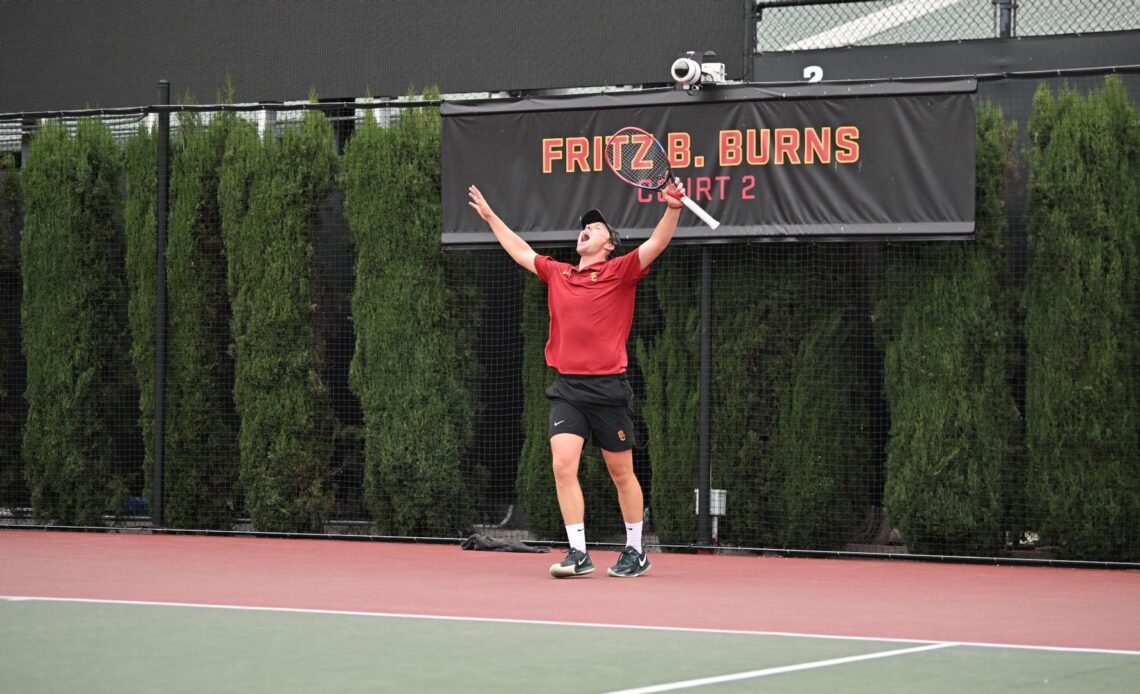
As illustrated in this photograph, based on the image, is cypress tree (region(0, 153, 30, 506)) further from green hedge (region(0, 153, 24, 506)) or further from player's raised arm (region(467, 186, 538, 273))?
player's raised arm (region(467, 186, 538, 273))

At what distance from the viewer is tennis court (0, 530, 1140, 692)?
549 centimetres

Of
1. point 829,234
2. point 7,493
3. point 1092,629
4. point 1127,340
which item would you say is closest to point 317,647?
point 1092,629

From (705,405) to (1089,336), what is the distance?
→ 2.61m

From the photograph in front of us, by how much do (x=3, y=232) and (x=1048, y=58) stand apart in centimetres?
840

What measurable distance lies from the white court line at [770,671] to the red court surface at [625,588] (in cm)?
48

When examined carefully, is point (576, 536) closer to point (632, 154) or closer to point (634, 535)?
point (634, 535)

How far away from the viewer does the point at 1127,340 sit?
10695 millimetres

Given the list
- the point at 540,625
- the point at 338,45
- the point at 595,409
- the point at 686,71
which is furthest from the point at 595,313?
the point at 338,45

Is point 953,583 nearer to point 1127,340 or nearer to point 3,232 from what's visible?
point 1127,340

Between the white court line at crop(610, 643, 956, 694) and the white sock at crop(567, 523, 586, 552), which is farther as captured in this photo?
the white sock at crop(567, 523, 586, 552)

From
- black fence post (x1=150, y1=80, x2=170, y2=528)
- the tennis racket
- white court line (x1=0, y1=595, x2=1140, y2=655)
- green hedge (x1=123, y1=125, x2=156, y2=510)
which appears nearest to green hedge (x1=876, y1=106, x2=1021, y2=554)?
the tennis racket

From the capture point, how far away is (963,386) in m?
11.0

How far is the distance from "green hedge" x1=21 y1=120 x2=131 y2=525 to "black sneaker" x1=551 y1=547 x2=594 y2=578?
513cm

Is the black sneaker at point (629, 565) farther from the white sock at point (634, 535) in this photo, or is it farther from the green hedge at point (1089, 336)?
the green hedge at point (1089, 336)
